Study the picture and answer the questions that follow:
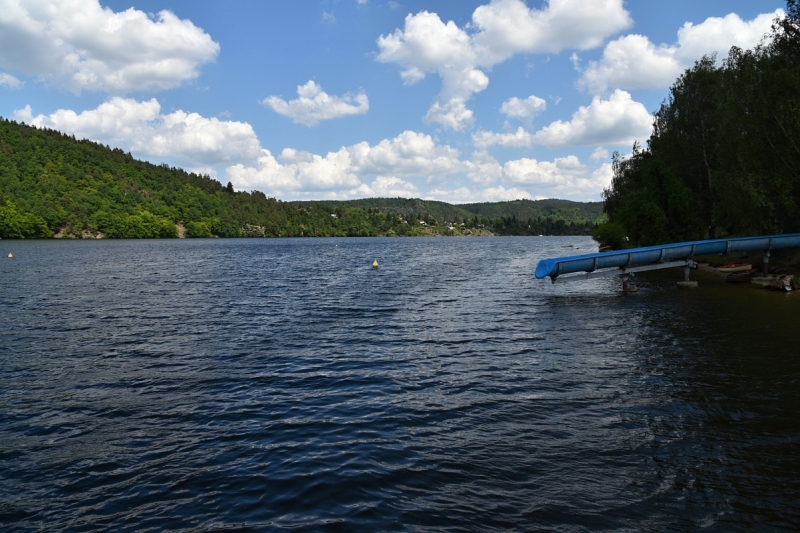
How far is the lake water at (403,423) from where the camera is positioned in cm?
944

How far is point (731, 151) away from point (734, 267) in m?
12.3

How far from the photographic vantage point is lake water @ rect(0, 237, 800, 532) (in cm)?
944

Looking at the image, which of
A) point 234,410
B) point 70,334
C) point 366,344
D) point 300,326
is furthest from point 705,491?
point 70,334

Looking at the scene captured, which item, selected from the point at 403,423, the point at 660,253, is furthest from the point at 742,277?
the point at 403,423

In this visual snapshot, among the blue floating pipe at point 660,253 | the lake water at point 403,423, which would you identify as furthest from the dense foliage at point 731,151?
the lake water at point 403,423

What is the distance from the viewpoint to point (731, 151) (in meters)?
48.0

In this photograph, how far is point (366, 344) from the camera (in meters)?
24.0

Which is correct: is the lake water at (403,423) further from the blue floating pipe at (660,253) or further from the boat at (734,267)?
the boat at (734,267)

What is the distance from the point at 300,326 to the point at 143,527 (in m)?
19.8

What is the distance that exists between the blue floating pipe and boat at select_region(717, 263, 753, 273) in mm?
8584

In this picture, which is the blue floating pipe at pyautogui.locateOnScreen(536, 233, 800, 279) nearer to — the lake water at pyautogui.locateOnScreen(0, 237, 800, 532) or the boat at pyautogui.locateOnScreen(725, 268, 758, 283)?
the boat at pyautogui.locateOnScreen(725, 268, 758, 283)

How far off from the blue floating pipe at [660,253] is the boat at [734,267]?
858 cm

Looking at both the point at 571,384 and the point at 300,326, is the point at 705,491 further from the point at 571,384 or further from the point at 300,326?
the point at 300,326

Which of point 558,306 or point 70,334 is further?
point 558,306
